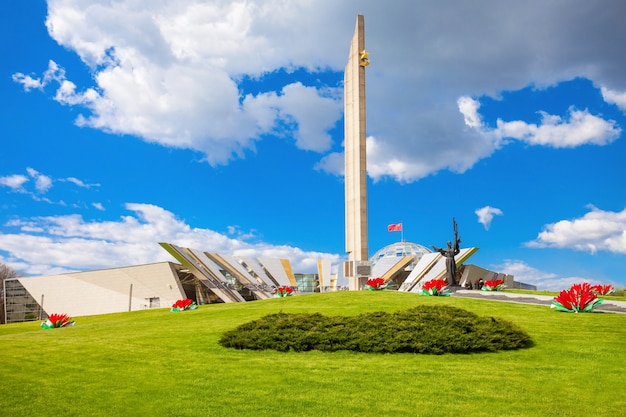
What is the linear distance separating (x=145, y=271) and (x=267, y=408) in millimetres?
34108

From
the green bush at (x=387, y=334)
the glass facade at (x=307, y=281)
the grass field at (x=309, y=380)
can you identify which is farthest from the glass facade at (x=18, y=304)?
the green bush at (x=387, y=334)

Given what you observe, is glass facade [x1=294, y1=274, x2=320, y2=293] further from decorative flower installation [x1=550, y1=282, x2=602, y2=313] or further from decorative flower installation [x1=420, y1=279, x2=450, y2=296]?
decorative flower installation [x1=550, y1=282, x2=602, y2=313]

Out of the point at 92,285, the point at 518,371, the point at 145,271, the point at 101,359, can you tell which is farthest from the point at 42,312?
the point at 518,371

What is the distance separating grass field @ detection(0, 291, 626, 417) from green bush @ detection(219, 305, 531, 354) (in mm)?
331

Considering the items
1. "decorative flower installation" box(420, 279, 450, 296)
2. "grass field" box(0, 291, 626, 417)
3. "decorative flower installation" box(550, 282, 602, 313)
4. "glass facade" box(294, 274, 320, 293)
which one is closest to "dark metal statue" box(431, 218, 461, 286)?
"decorative flower installation" box(420, 279, 450, 296)

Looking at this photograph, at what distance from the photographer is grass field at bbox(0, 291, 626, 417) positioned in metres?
7.10

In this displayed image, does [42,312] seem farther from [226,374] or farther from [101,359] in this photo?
[226,374]

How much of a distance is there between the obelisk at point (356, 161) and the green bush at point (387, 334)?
64.7 feet

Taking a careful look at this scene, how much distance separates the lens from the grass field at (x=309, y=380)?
710 cm

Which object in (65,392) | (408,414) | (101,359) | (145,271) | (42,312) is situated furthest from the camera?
(42,312)

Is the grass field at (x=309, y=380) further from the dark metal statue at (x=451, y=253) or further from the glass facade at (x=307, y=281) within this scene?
the glass facade at (x=307, y=281)

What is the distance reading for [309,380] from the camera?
27.0 ft

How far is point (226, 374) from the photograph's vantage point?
8.76 m

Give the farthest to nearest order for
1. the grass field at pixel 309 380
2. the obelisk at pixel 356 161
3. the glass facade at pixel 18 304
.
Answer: the glass facade at pixel 18 304
the obelisk at pixel 356 161
the grass field at pixel 309 380
